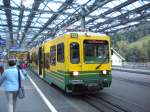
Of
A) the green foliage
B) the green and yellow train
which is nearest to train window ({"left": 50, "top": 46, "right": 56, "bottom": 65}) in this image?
the green and yellow train

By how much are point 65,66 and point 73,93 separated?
2006 millimetres

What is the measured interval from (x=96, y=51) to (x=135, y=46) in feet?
220

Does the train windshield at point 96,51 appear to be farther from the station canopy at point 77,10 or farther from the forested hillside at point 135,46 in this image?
the forested hillside at point 135,46

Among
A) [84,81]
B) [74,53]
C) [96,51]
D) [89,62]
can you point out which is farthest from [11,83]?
[96,51]

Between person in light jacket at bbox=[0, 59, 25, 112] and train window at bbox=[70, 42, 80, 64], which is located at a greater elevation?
train window at bbox=[70, 42, 80, 64]

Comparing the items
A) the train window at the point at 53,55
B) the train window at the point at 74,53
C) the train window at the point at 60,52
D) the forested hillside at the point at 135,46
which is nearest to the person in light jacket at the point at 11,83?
the train window at the point at 74,53

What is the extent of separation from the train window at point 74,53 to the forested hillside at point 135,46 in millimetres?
56113

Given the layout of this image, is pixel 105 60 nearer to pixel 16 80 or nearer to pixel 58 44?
pixel 58 44

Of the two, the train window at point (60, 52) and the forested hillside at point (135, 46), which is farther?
the forested hillside at point (135, 46)

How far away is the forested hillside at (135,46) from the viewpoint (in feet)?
246

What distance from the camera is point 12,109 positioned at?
836 centimetres

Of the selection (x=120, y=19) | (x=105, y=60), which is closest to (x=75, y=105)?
(x=105, y=60)

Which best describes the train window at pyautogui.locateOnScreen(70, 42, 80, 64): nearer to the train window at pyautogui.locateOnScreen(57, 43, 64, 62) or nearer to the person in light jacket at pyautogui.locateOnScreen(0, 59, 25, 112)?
the train window at pyautogui.locateOnScreen(57, 43, 64, 62)

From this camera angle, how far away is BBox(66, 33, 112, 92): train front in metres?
13.8
